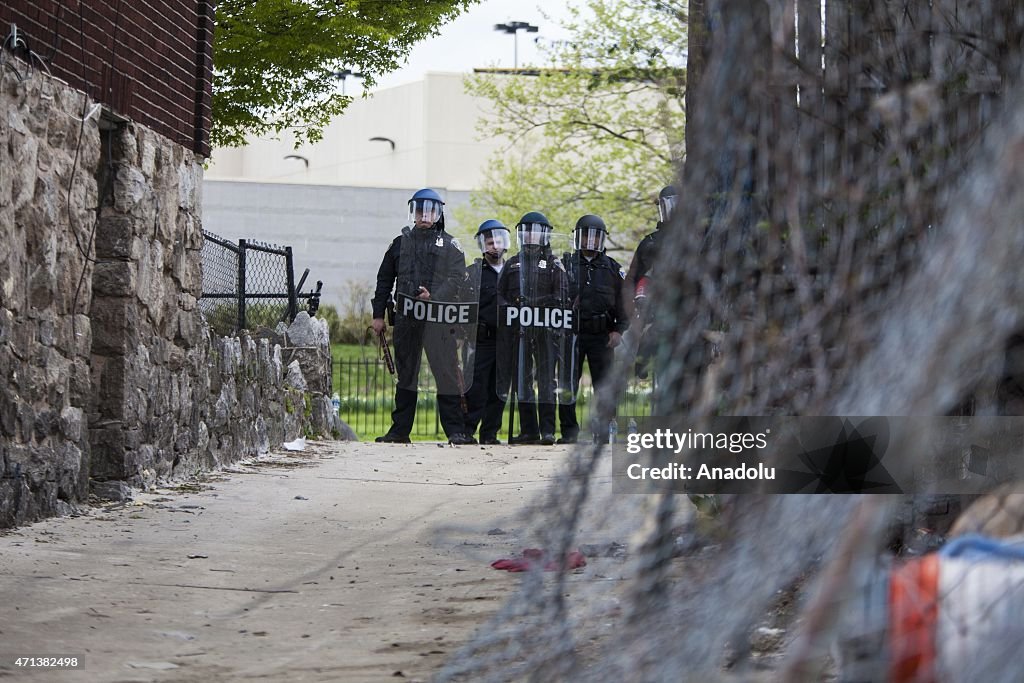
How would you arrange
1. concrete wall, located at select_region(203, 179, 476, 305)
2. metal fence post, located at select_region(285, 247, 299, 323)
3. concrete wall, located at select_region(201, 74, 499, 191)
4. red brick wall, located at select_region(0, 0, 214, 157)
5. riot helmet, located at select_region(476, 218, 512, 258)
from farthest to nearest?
1. concrete wall, located at select_region(201, 74, 499, 191)
2. concrete wall, located at select_region(203, 179, 476, 305)
3. metal fence post, located at select_region(285, 247, 299, 323)
4. riot helmet, located at select_region(476, 218, 512, 258)
5. red brick wall, located at select_region(0, 0, 214, 157)

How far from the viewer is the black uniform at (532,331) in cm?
1224

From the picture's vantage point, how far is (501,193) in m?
29.9

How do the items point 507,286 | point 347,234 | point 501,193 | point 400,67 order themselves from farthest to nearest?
1. point 347,234
2. point 501,193
3. point 400,67
4. point 507,286

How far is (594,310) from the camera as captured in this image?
41.1ft

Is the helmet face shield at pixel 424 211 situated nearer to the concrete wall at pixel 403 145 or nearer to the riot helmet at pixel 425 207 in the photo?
the riot helmet at pixel 425 207

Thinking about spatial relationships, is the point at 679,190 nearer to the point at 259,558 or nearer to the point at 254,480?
the point at 259,558

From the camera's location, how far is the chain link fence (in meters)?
2.30

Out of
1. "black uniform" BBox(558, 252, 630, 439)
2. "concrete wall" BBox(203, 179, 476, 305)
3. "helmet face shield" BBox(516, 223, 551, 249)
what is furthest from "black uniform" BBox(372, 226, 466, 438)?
"concrete wall" BBox(203, 179, 476, 305)

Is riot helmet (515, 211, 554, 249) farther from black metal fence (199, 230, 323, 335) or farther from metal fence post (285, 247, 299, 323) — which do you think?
metal fence post (285, 247, 299, 323)

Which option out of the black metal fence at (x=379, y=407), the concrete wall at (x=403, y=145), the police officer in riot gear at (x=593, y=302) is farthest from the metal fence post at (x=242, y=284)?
the concrete wall at (x=403, y=145)

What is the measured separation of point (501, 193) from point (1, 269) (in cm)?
2361

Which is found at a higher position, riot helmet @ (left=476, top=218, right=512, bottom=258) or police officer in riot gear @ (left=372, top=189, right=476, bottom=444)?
riot helmet @ (left=476, top=218, right=512, bottom=258)

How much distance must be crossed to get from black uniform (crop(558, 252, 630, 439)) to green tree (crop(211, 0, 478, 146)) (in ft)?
21.7

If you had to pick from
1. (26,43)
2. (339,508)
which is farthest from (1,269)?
(339,508)
